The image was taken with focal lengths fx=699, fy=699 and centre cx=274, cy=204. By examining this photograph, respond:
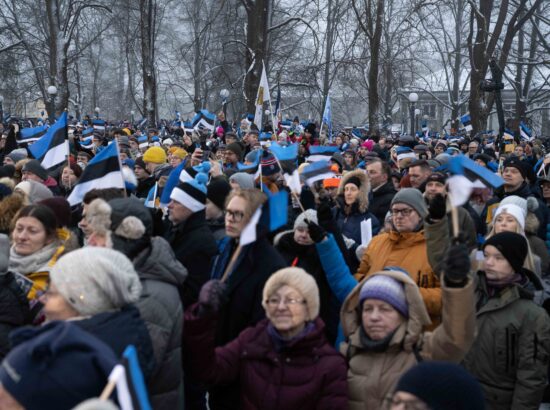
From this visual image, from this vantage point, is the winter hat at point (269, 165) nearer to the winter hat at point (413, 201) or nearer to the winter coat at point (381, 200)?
the winter coat at point (381, 200)

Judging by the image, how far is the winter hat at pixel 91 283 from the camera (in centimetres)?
261

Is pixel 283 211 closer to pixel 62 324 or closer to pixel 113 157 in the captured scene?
pixel 62 324

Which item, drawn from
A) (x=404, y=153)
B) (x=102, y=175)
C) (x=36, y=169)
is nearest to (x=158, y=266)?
(x=102, y=175)

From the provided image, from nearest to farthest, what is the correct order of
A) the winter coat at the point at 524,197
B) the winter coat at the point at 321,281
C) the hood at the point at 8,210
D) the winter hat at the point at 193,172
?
the winter coat at the point at 321,281
the hood at the point at 8,210
the winter hat at the point at 193,172
the winter coat at the point at 524,197

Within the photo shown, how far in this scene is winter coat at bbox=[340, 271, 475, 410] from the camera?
3055 mm

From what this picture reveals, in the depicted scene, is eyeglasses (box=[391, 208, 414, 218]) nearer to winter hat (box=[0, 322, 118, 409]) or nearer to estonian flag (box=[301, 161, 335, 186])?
estonian flag (box=[301, 161, 335, 186])

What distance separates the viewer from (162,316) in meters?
3.12

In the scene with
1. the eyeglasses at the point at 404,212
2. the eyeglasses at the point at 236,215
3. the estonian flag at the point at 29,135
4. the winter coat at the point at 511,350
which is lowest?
the winter coat at the point at 511,350

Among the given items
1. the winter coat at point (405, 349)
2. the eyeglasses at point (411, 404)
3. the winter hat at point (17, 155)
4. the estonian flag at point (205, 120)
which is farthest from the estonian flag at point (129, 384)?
the estonian flag at point (205, 120)

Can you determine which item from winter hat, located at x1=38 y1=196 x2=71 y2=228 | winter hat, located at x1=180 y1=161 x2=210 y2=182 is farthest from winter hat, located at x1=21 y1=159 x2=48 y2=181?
winter hat, located at x1=38 y1=196 x2=71 y2=228

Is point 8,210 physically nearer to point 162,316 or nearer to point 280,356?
point 162,316

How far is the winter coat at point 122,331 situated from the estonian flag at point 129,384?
1.97ft

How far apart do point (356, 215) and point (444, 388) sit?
13.1ft

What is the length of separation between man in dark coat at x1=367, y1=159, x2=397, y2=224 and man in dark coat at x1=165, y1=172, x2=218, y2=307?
8.12 feet
